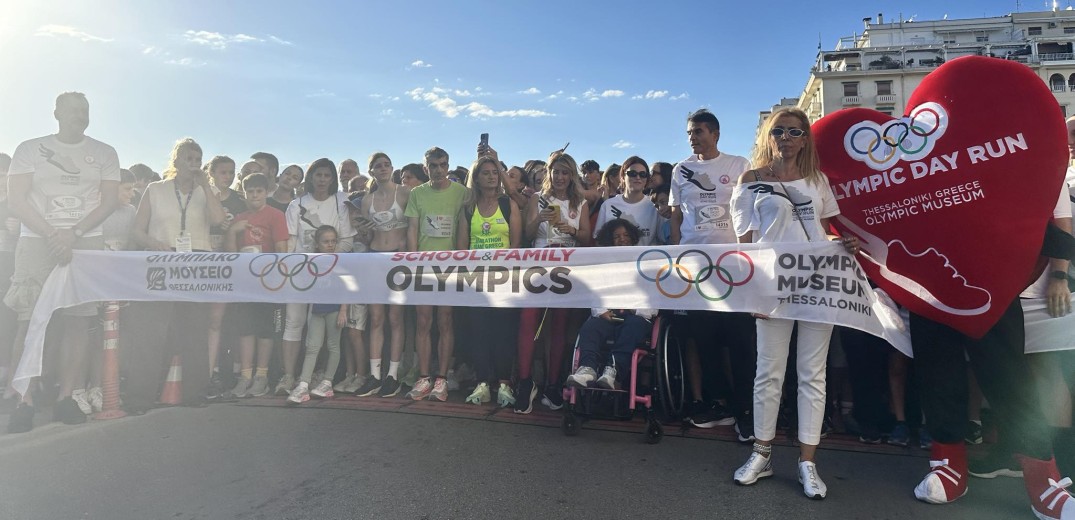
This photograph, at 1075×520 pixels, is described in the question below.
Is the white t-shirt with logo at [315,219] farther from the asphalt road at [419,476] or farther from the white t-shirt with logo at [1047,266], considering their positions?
the white t-shirt with logo at [1047,266]

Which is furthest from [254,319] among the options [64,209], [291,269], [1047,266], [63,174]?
[1047,266]

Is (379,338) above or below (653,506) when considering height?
above

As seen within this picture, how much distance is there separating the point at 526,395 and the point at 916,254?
8.98ft

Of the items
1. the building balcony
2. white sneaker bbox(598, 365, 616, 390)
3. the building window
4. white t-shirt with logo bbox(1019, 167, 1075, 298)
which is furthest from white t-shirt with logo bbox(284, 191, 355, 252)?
the building balcony

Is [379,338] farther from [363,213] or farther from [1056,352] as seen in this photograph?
[1056,352]

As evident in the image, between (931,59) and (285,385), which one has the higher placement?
(931,59)

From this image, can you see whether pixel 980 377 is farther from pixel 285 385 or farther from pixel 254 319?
pixel 254 319

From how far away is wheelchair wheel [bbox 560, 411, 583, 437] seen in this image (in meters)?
3.82

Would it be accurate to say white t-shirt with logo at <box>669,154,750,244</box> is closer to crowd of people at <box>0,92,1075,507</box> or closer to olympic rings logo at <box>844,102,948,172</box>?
crowd of people at <box>0,92,1075,507</box>

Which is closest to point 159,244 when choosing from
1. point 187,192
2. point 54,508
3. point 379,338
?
point 187,192

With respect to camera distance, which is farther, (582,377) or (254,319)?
(254,319)

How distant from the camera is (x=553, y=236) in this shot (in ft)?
15.4

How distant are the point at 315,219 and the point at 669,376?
3.50 m

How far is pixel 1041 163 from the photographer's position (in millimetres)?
2766
